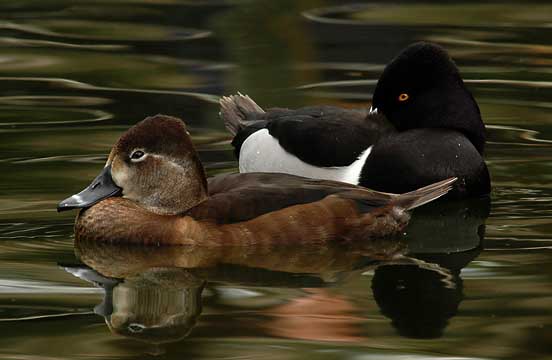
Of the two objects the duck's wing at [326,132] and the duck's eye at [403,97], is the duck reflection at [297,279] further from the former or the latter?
the duck's eye at [403,97]

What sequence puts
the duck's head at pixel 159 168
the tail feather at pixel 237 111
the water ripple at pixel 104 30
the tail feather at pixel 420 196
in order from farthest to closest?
1. the water ripple at pixel 104 30
2. the tail feather at pixel 237 111
3. the tail feather at pixel 420 196
4. the duck's head at pixel 159 168

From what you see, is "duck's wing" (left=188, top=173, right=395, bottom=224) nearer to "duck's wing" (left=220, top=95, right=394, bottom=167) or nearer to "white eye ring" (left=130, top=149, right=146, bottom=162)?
"white eye ring" (left=130, top=149, right=146, bottom=162)

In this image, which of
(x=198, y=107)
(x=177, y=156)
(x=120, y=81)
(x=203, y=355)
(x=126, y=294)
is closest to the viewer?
(x=203, y=355)

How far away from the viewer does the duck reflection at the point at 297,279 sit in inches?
208

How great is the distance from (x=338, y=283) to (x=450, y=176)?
6.43ft

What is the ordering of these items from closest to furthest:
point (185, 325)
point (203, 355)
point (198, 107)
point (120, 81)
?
point (203, 355)
point (185, 325)
point (198, 107)
point (120, 81)

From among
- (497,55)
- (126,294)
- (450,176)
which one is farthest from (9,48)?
(126,294)

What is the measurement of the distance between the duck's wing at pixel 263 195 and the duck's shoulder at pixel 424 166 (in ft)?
2.86

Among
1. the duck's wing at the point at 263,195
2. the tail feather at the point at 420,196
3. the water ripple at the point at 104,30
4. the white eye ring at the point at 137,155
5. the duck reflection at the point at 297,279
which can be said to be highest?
the white eye ring at the point at 137,155

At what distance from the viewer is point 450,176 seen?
304 inches

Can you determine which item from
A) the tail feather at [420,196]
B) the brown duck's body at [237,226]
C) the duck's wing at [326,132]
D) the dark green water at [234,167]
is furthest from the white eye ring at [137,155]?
the duck's wing at [326,132]

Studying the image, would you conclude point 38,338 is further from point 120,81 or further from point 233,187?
point 120,81

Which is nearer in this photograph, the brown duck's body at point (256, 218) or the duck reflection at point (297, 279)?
the duck reflection at point (297, 279)

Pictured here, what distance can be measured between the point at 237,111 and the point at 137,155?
225cm
